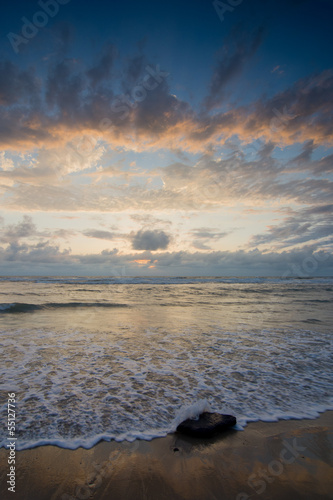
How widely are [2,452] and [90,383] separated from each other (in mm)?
2042

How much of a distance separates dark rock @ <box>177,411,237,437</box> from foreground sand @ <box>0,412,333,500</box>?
97 millimetres

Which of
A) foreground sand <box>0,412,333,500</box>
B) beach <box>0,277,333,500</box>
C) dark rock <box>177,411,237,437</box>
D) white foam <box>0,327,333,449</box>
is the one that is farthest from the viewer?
white foam <box>0,327,333,449</box>

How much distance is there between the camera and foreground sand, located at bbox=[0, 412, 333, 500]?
2.42m

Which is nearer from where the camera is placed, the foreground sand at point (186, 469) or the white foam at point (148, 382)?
the foreground sand at point (186, 469)

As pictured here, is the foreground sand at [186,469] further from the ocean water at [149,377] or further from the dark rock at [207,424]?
the ocean water at [149,377]

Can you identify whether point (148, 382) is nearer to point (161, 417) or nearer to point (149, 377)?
point (149, 377)

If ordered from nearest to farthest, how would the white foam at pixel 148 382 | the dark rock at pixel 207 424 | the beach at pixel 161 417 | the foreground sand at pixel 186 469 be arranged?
the foreground sand at pixel 186 469 → the beach at pixel 161 417 → the dark rock at pixel 207 424 → the white foam at pixel 148 382

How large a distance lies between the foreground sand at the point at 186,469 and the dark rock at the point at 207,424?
A: 10cm

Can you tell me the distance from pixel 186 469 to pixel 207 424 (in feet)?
2.51

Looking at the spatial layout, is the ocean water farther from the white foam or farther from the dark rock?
the dark rock

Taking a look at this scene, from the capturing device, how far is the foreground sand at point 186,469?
242 cm

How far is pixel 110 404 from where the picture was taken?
413 centimetres

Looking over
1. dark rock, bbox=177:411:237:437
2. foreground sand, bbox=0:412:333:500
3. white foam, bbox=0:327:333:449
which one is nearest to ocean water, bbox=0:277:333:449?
white foam, bbox=0:327:333:449

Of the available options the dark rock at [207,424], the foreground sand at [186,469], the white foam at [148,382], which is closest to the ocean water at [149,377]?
the white foam at [148,382]
